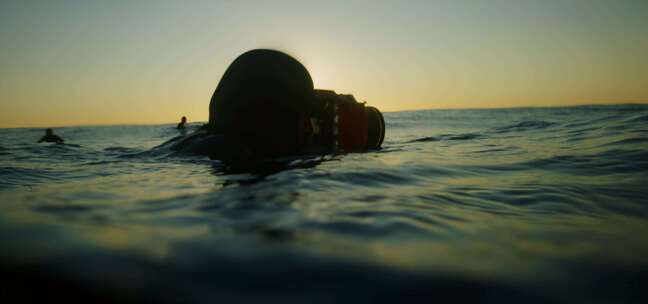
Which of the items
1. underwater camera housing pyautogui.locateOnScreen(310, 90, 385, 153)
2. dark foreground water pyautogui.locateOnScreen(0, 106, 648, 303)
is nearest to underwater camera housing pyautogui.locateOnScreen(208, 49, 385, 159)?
underwater camera housing pyautogui.locateOnScreen(310, 90, 385, 153)

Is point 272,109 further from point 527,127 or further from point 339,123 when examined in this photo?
point 527,127

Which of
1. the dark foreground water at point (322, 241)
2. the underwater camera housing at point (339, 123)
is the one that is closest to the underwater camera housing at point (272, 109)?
the underwater camera housing at point (339, 123)

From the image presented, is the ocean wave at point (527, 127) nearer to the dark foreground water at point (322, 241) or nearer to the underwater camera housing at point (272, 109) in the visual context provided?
the underwater camera housing at point (272, 109)

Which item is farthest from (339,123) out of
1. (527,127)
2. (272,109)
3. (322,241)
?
(527,127)

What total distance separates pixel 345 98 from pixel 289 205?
602cm

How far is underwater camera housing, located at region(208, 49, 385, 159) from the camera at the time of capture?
7090 millimetres

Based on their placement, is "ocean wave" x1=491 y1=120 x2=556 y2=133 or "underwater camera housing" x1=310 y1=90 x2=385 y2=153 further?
"ocean wave" x1=491 y1=120 x2=556 y2=133

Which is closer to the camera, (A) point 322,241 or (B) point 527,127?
(A) point 322,241

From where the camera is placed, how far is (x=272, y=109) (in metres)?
7.07

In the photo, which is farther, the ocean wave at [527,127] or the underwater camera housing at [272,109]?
the ocean wave at [527,127]

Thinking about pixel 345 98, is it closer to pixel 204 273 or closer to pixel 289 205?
pixel 289 205

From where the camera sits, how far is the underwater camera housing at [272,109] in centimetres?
709

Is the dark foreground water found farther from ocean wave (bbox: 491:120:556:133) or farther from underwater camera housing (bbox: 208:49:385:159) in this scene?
ocean wave (bbox: 491:120:556:133)

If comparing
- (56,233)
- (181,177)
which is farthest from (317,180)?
(56,233)
